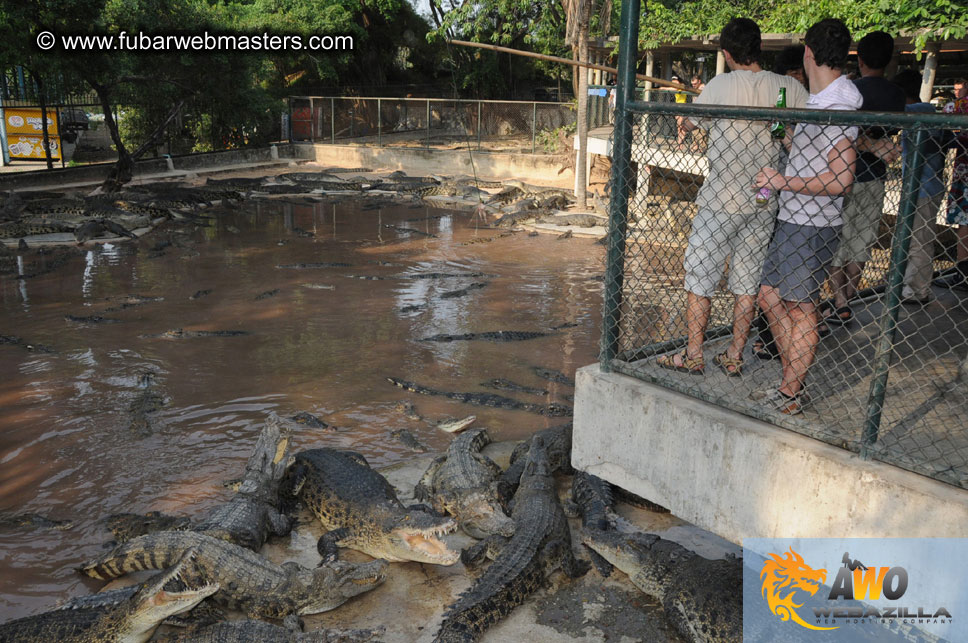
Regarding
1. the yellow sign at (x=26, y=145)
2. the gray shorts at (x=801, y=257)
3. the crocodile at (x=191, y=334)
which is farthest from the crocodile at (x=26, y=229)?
the gray shorts at (x=801, y=257)

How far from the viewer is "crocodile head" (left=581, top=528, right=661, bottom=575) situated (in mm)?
3775

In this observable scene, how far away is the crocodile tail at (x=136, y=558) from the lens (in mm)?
3695

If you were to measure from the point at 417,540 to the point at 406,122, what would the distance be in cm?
2067

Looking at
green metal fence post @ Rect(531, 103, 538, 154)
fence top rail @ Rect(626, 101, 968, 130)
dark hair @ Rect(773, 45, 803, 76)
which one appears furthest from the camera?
green metal fence post @ Rect(531, 103, 538, 154)

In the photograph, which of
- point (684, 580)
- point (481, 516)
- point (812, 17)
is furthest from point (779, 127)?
point (812, 17)

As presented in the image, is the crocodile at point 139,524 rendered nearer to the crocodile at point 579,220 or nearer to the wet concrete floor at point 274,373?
the wet concrete floor at point 274,373

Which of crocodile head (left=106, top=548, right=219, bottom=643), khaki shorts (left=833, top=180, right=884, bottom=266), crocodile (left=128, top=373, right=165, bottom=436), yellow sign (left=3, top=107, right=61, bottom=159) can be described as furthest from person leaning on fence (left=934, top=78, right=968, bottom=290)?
yellow sign (left=3, top=107, right=61, bottom=159)

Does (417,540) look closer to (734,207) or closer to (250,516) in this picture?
(250,516)

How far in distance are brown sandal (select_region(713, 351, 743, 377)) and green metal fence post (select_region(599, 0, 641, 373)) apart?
0.55m

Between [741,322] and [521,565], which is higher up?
[741,322]

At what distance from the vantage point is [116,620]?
3193 millimetres

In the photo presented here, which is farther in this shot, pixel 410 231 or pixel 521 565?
pixel 410 231

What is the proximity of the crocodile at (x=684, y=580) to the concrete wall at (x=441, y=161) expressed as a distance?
1518cm

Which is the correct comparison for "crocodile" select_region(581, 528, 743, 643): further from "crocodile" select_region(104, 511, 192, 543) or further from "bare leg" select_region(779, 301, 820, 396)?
"crocodile" select_region(104, 511, 192, 543)
